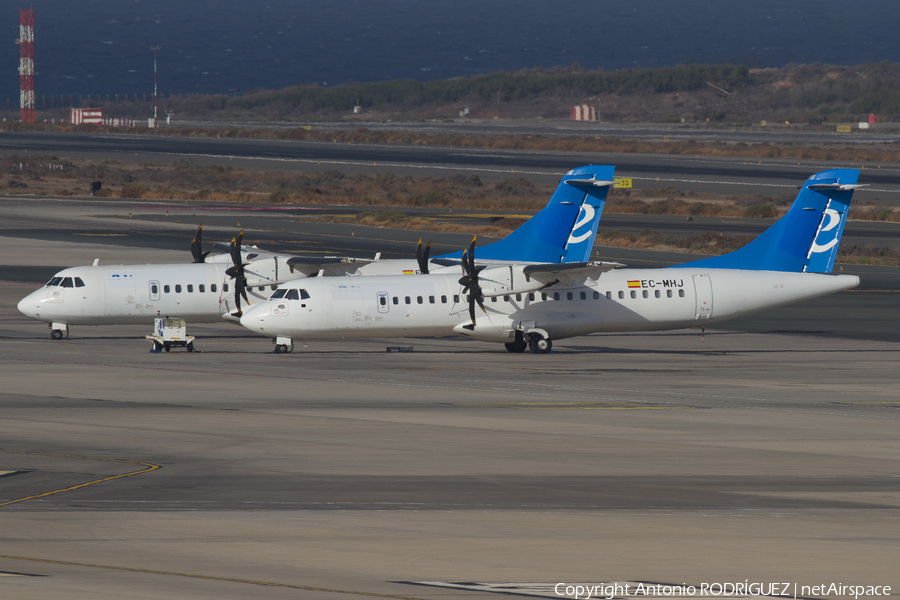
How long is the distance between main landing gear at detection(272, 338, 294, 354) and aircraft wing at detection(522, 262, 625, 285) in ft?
27.9

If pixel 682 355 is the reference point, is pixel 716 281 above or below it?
above

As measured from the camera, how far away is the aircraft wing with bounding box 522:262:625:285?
137ft

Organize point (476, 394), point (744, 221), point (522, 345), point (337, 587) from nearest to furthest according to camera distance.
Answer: point (337, 587) < point (476, 394) < point (522, 345) < point (744, 221)

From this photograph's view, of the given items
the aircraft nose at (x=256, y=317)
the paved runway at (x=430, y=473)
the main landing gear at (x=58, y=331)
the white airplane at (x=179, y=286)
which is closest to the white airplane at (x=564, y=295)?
the aircraft nose at (x=256, y=317)

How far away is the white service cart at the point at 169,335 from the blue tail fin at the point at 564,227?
491 inches

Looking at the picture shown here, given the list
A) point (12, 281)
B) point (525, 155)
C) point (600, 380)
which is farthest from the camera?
point (525, 155)

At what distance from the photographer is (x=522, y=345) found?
4409 cm

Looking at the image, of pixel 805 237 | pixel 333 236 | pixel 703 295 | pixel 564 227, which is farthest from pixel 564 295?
pixel 333 236

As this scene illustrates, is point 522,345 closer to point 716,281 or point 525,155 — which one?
point 716,281

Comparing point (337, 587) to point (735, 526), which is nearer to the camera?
point (337, 587)

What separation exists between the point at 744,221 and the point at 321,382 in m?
61.8

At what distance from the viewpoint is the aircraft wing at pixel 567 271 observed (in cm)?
4162

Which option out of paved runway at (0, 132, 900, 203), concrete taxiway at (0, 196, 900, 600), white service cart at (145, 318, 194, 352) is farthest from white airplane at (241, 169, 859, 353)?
paved runway at (0, 132, 900, 203)

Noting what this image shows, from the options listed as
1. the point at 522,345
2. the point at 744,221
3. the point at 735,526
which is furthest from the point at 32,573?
the point at 744,221
